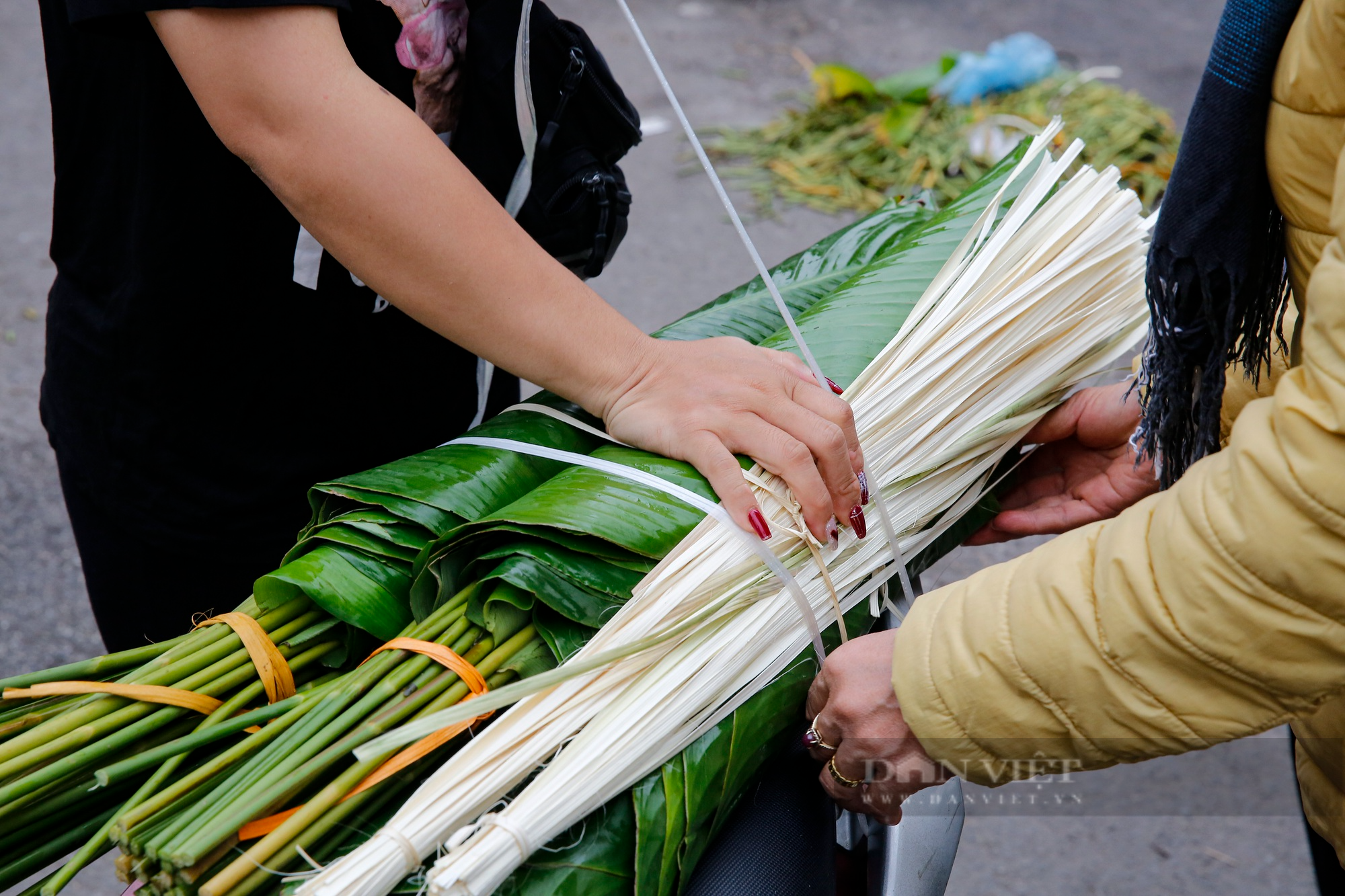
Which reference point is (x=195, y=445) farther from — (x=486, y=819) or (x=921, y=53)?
(x=921, y=53)

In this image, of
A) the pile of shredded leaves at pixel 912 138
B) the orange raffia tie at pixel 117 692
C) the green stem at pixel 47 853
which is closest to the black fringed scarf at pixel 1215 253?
the orange raffia tie at pixel 117 692

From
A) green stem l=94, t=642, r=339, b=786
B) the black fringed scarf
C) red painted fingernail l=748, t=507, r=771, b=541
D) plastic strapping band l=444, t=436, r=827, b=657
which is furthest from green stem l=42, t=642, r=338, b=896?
the black fringed scarf

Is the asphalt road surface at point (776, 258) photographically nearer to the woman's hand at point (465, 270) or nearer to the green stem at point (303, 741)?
the woman's hand at point (465, 270)

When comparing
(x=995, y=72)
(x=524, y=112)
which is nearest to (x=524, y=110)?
(x=524, y=112)

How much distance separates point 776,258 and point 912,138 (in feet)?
3.19

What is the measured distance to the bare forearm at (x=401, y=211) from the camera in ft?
3.25

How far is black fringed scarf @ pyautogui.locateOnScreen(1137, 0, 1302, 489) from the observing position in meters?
0.90

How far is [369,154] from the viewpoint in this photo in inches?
40.7

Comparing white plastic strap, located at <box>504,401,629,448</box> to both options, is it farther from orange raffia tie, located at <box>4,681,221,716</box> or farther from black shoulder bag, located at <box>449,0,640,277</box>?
orange raffia tie, located at <box>4,681,221,716</box>

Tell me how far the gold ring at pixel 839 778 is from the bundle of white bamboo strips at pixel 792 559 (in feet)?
0.36

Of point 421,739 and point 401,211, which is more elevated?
point 401,211

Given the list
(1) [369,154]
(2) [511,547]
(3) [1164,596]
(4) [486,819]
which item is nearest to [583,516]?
(2) [511,547]

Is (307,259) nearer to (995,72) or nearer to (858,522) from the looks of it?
(858,522)

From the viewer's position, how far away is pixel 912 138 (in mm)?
4578
